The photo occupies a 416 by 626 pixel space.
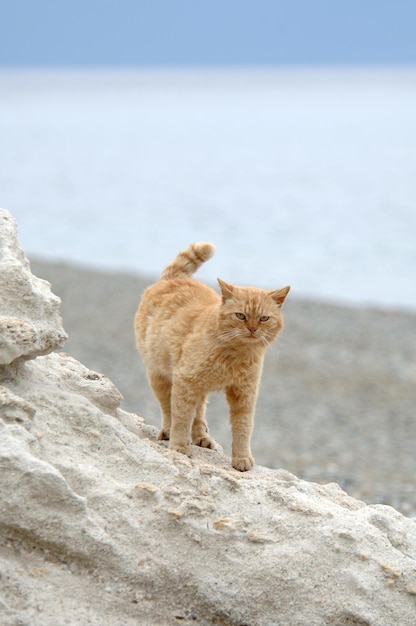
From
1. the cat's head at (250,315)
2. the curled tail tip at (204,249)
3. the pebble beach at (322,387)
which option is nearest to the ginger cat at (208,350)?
the cat's head at (250,315)

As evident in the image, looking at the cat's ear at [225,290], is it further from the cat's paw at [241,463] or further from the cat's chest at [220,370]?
the cat's paw at [241,463]

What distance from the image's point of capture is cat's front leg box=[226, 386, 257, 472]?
4.86 meters

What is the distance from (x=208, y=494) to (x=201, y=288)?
137cm

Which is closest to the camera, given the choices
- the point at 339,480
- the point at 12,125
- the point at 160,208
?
the point at 339,480

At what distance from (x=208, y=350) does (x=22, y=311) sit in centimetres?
96

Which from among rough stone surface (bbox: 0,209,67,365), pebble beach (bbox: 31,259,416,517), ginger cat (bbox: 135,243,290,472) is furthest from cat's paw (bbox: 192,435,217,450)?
pebble beach (bbox: 31,259,416,517)

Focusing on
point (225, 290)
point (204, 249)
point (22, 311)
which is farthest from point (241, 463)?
point (22, 311)

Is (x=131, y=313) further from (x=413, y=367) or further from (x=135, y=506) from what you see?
(x=135, y=506)

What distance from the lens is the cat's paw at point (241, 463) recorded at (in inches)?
192

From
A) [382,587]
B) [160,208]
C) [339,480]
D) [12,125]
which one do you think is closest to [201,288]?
[382,587]

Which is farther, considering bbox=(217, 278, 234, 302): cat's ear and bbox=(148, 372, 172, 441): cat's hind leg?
bbox=(148, 372, 172, 441): cat's hind leg

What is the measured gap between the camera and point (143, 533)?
4.03 meters

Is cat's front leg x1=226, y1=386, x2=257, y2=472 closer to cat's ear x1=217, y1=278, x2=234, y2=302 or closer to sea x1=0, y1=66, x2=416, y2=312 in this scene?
cat's ear x1=217, y1=278, x2=234, y2=302

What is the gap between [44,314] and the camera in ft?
14.2
